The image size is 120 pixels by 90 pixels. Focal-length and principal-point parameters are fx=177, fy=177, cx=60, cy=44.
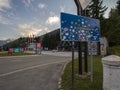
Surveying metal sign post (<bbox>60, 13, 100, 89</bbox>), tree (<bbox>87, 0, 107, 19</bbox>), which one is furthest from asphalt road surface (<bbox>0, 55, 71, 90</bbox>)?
tree (<bbox>87, 0, 107, 19</bbox>)

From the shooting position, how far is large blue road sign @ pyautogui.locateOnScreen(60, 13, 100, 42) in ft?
20.5

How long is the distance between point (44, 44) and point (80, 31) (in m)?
105

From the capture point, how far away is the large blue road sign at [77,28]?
624cm

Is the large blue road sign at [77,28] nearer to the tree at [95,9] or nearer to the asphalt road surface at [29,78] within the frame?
the asphalt road surface at [29,78]

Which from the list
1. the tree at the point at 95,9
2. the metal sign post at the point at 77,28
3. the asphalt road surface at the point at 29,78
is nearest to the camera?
the metal sign post at the point at 77,28

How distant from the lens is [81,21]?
7.18 meters

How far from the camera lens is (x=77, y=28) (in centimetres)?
682

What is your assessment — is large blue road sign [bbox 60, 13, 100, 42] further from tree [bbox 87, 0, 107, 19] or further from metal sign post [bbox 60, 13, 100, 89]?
tree [bbox 87, 0, 107, 19]

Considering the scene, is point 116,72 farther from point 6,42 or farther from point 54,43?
point 6,42

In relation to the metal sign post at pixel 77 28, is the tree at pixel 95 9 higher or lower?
higher

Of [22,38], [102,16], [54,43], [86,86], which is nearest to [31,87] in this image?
[86,86]

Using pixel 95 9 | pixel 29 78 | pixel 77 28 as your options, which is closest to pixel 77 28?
pixel 77 28

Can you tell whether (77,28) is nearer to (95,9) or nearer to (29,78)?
(29,78)

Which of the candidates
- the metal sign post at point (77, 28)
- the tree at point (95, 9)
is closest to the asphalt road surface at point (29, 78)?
the metal sign post at point (77, 28)
